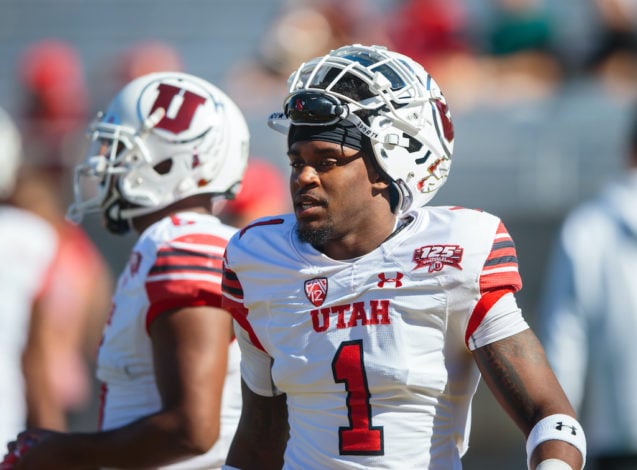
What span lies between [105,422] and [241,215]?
7.06 ft

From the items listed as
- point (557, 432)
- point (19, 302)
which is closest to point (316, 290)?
point (557, 432)

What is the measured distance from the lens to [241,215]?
18.3 feet

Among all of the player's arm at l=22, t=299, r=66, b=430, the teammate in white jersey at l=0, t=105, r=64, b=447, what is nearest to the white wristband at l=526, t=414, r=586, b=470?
the player's arm at l=22, t=299, r=66, b=430

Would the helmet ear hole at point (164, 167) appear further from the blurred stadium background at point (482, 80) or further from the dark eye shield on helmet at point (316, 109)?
the blurred stadium background at point (482, 80)

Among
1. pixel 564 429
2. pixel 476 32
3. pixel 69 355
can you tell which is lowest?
pixel 69 355

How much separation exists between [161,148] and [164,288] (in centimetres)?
54

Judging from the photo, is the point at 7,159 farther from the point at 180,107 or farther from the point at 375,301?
the point at 375,301

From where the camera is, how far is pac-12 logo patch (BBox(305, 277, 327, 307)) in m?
2.80

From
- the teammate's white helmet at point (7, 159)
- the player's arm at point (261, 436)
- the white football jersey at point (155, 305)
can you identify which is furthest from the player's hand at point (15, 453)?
the teammate's white helmet at point (7, 159)

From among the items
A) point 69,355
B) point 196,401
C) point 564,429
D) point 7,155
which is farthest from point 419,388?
point 69,355

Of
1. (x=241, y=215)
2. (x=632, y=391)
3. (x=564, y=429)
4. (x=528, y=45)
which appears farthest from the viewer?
(x=528, y=45)

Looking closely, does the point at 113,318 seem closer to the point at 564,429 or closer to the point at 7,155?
the point at 564,429

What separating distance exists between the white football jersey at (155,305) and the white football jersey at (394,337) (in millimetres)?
508

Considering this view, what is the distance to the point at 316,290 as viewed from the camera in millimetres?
2812
